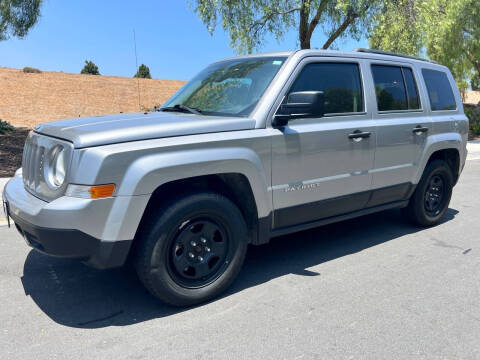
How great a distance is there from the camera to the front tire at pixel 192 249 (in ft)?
10.3

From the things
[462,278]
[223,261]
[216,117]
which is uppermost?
[216,117]

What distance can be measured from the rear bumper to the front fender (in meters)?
0.36

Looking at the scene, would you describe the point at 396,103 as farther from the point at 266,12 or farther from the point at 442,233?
the point at 266,12

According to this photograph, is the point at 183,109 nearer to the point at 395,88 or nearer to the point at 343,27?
the point at 395,88

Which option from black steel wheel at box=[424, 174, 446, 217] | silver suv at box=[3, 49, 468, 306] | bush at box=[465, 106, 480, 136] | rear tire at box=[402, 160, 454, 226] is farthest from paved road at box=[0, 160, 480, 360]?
bush at box=[465, 106, 480, 136]

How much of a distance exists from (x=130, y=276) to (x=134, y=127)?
150 centimetres

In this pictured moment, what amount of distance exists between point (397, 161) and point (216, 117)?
2.16 meters

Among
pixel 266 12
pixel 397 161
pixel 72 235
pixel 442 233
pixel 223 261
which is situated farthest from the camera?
pixel 266 12

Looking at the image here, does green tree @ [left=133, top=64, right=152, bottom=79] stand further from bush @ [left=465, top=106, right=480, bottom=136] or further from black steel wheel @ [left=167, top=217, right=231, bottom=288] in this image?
black steel wheel @ [left=167, top=217, right=231, bottom=288]

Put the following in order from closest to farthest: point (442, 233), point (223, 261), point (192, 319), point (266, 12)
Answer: point (192, 319) → point (223, 261) → point (442, 233) → point (266, 12)

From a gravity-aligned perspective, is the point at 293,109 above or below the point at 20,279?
above

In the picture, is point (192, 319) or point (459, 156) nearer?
point (192, 319)

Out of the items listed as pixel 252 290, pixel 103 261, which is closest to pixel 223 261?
pixel 252 290

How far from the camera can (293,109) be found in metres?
3.61
